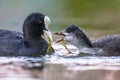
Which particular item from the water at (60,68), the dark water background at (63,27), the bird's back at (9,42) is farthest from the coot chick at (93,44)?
the bird's back at (9,42)

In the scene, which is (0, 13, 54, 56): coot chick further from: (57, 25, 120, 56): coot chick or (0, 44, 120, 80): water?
(57, 25, 120, 56): coot chick

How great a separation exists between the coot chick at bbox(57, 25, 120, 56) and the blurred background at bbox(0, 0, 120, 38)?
5.00 metres

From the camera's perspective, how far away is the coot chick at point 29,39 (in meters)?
16.0

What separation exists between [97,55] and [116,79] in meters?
3.53

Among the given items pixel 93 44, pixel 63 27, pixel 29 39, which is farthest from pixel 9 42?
pixel 63 27

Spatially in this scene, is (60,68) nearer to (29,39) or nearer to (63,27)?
(29,39)

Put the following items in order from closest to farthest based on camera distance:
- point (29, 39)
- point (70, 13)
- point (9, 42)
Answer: point (9, 42)
point (29, 39)
point (70, 13)

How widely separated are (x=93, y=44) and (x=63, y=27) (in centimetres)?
687

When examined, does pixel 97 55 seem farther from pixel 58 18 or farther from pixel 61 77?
pixel 58 18

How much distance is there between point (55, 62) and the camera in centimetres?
1474

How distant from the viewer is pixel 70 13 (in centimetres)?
2925

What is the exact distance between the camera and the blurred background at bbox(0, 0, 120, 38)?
24.1m

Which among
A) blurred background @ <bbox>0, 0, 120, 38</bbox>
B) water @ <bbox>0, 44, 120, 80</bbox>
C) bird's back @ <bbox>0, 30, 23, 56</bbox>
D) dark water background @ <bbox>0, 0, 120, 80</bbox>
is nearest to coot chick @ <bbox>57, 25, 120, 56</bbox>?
dark water background @ <bbox>0, 0, 120, 80</bbox>

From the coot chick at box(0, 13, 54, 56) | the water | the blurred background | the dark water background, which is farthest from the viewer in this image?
the blurred background
